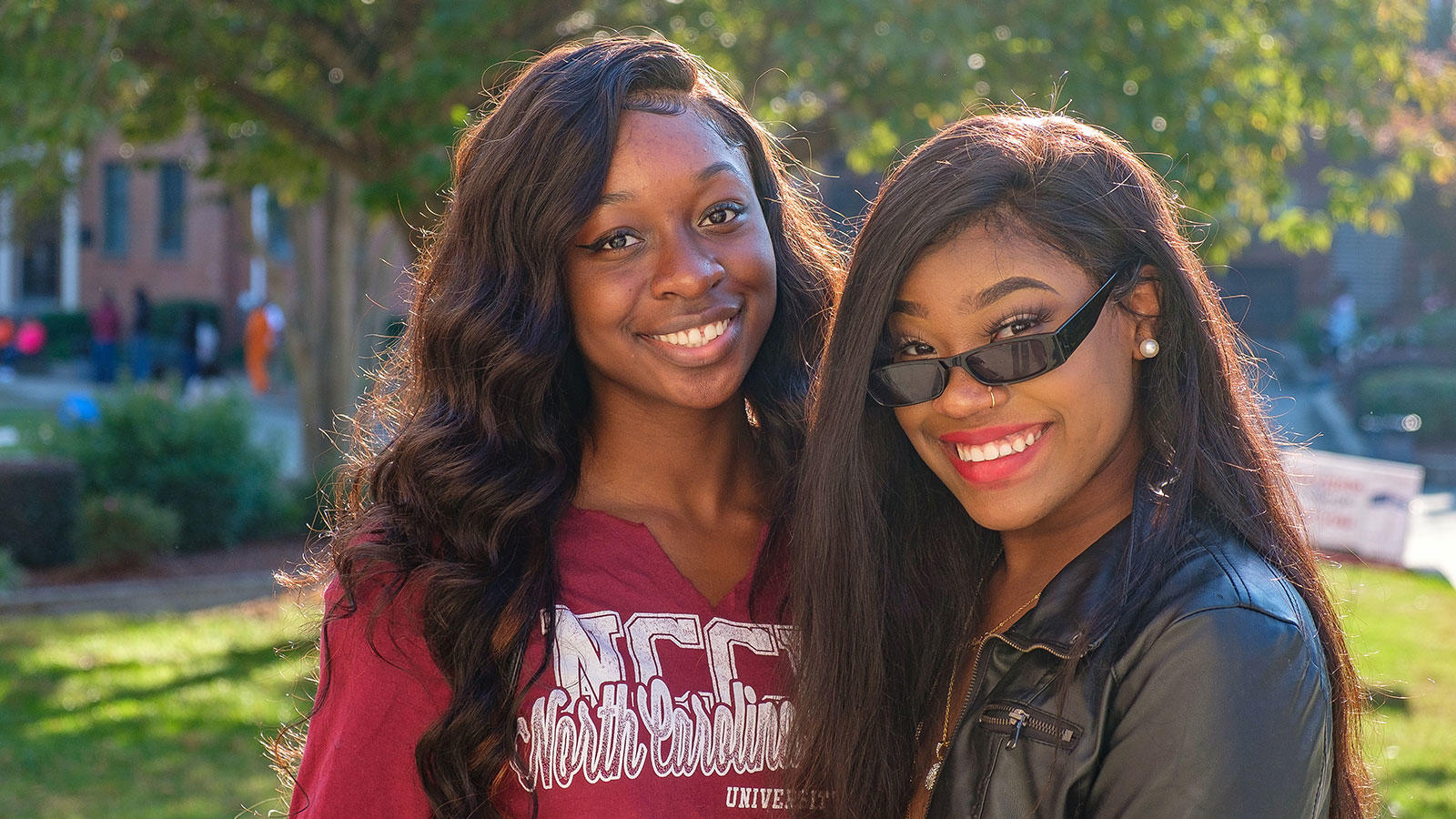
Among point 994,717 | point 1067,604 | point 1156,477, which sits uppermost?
point 1156,477

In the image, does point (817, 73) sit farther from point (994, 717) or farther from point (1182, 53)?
point (994, 717)

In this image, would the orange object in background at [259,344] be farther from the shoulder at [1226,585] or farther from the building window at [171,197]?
the shoulder at [1226,585]

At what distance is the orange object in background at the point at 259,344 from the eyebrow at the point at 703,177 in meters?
23.8

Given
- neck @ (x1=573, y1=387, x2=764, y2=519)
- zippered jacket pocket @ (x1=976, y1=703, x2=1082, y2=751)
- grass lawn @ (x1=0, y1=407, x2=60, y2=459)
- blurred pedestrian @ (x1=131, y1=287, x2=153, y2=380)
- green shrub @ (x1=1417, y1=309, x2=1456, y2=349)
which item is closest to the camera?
zippered jacket pocket @ (x1=976, y1=703, x2=1082, y2=751)

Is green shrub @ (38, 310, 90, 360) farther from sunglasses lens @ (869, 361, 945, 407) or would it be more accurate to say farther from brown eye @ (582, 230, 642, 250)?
sunglasses lens @ (869, 361, 945, 407)

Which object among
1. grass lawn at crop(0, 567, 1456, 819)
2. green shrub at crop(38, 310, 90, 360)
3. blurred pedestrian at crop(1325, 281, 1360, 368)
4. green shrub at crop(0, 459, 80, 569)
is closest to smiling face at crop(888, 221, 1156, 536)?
grass lawn at crop(0, 567, 1456, 819)

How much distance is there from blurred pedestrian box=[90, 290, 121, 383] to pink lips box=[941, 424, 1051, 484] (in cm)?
2747

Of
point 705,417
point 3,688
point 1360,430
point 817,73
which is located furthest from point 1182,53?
point 1360,430

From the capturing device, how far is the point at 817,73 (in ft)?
23.8

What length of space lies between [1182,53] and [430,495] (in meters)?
6.45

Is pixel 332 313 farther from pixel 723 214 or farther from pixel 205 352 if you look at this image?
pixel 205 352

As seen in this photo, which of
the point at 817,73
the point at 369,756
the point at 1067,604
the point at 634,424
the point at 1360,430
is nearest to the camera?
the point at 1067,604

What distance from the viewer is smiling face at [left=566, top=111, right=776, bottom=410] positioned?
2418 mm

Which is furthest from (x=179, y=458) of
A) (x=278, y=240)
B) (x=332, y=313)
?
(x=278, y=240)
